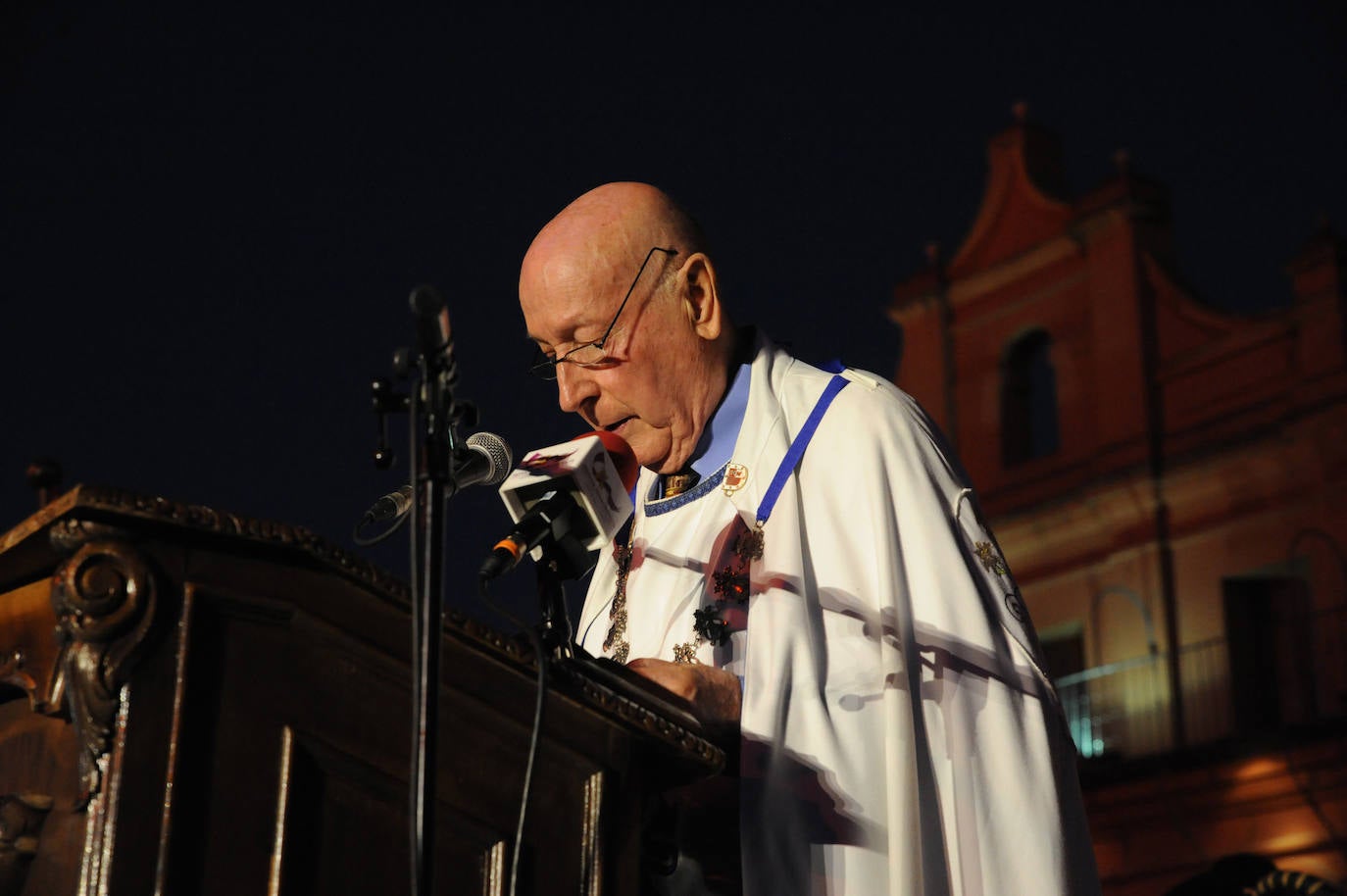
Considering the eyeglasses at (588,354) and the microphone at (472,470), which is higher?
the eyeglasses at (588,354)

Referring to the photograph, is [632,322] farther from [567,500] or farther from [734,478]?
[567,500]

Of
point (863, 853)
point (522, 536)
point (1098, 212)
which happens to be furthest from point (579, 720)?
point (1098, 212)

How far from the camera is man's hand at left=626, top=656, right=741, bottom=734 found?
9.25ft

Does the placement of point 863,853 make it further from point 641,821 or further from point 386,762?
point 386,762

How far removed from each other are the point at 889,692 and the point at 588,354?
3.38 feet

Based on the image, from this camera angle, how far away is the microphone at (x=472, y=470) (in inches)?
102

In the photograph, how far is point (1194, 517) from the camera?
16328mm

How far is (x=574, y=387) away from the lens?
11.6 ft

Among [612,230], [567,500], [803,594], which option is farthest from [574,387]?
[567,500]

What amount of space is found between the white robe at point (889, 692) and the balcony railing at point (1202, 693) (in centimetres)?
1240

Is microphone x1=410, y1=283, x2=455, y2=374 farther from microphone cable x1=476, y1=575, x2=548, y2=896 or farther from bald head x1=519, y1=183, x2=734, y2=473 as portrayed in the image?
bald head x1=519, y1=183, x2=734, y2=473

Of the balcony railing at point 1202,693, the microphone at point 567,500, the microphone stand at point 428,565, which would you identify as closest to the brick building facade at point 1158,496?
the balcony railing at point 1202,693

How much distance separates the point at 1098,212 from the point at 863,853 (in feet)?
51.2

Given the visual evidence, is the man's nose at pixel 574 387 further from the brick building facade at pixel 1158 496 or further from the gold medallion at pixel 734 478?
the brick building facade at pixel 1158 496
